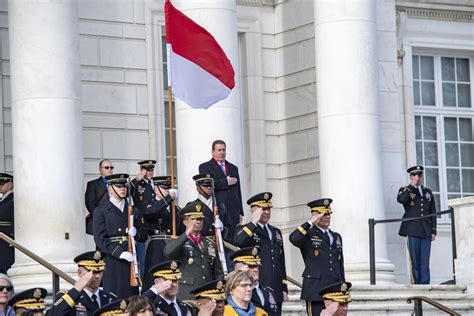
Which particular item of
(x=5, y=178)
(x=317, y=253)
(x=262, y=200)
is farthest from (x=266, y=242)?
(x=5, y=178)

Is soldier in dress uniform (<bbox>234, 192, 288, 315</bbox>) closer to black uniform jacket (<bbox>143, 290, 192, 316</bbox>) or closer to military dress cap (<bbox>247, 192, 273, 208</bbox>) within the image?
military dress cap (<bbox>247, 192, 273, 208</bbox>)

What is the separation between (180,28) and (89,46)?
17.5 ft

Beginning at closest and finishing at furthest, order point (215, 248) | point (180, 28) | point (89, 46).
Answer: point (215, 248)
point (180, 28)
point (89, 46)

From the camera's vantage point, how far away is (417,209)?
2295 centimetres

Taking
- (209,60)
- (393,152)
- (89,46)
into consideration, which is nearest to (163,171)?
(89,46)

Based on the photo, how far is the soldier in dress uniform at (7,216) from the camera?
19438 millimetres

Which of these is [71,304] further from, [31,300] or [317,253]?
[317,253]

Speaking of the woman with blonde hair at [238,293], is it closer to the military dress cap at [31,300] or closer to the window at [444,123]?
the military dress cap at [31,300]

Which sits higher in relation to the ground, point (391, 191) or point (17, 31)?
point (17, 31)

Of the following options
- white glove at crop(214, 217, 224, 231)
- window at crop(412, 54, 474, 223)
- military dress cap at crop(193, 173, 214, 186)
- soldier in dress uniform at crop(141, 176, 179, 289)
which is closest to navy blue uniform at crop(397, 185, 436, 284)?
window at crop(412, 54, 474, 223)

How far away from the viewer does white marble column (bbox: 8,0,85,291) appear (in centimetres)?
1942

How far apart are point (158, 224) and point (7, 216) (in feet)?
8.45

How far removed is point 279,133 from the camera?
25.7m

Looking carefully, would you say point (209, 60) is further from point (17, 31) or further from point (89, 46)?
point (89, 46)
